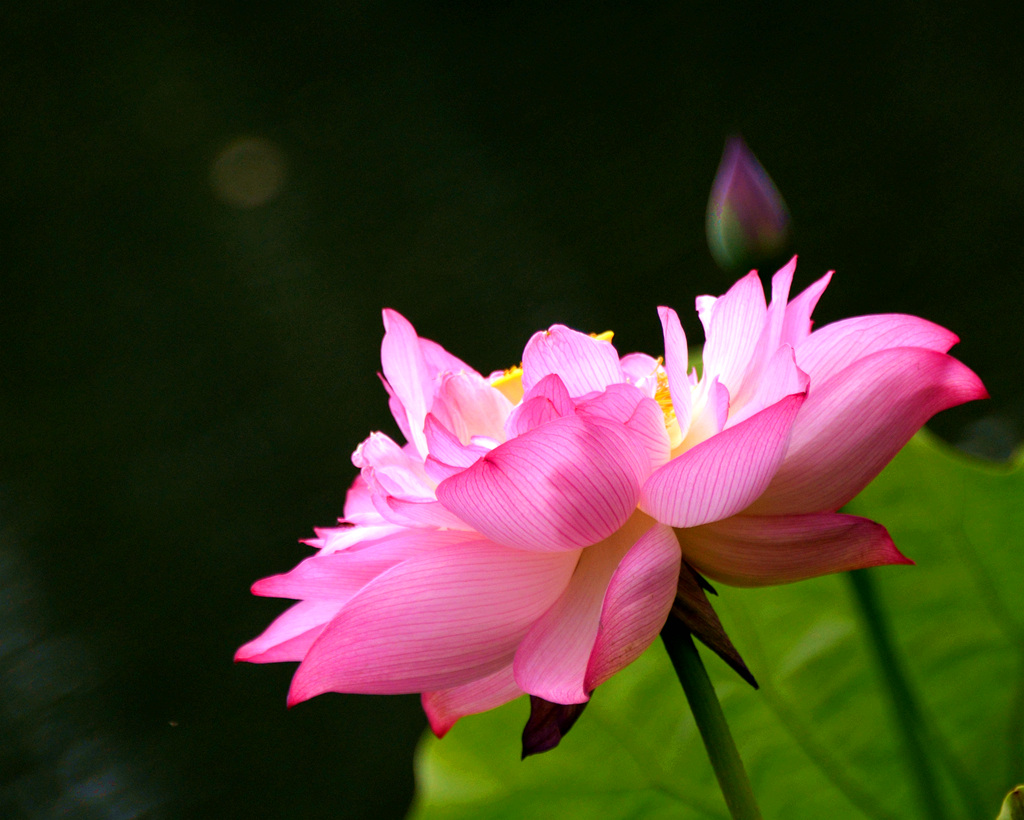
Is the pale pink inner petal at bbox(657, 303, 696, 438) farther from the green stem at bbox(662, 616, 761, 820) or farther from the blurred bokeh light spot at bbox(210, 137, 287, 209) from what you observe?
the blurred bokeh light spot at bbox(210, 137, 287, 209)

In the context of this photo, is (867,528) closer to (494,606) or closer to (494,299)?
(494,606)

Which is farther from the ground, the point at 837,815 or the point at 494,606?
the point at 494,606

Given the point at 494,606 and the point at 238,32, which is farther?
the point at 238,32

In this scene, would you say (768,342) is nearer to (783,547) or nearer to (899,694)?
(783,547)

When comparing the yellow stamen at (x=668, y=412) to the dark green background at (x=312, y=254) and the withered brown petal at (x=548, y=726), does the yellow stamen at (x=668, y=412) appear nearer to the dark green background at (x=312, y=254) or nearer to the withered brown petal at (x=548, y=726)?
the withered brown petal at (x=548, y=726)

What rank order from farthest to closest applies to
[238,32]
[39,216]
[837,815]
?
[238,32] < [39,216] < [837,815]

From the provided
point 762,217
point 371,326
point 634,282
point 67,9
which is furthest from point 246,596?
point 762,217

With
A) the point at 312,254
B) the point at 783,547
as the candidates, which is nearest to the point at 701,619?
the point at 783,547
